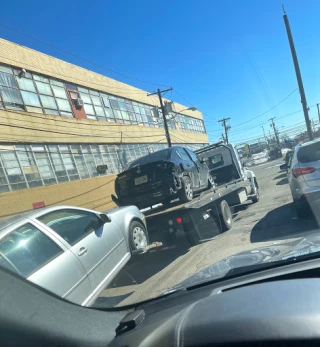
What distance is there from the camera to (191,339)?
4.72 feet

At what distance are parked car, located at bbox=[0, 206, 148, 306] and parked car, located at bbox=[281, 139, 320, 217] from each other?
367 cm

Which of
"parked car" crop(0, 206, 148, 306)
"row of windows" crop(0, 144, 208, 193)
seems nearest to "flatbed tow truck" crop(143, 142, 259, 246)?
"parked car" crop(0, 206, 148, 306)

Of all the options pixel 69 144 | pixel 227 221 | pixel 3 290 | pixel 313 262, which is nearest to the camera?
pixel 3 290

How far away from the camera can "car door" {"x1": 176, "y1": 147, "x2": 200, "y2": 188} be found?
8305 millimetres

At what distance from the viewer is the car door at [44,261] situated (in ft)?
10.7

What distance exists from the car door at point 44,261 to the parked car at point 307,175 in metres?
4.70

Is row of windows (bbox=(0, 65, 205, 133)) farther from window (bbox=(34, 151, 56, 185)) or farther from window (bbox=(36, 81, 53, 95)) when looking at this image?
window (bbox=(34, 151, 56, 185))

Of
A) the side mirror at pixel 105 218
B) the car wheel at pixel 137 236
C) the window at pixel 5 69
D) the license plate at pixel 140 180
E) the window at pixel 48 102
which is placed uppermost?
the window at pixel 5 69

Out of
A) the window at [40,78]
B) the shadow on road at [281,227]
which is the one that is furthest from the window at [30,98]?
the shadow on road at [281,227]

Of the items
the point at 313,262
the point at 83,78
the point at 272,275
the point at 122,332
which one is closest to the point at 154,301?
the point at 122,332

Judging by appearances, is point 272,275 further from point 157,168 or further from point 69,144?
point 69,144

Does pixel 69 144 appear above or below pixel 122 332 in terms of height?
above

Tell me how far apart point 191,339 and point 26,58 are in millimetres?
19266

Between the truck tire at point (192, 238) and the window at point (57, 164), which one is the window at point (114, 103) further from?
the truck tire at point (192, 238)
